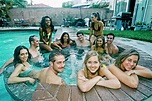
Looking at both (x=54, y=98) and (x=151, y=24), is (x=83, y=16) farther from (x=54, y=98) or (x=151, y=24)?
(x=54, y=98)

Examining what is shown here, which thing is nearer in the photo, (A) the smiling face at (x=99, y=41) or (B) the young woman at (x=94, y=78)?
(B) the young woman at (x=94, y=78)

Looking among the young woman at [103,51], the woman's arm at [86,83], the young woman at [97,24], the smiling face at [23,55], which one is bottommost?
the young woman at [103,51]

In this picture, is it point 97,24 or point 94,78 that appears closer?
point 94,78

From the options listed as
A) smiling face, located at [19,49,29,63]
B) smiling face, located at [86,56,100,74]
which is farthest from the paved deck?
smiling face, located at [19,49,29,63]

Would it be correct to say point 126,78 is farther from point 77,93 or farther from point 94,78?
point 77,93

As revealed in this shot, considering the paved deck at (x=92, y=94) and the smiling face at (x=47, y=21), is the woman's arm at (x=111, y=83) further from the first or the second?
the smiling face at (x=47, y=21)

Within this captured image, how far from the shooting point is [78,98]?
1.82m

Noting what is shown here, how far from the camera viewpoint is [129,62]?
2.20 m

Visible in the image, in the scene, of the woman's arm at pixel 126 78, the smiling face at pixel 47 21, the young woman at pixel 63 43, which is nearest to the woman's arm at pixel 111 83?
the woman's arm at pixel 126 78

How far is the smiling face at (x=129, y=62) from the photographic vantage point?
2160mm

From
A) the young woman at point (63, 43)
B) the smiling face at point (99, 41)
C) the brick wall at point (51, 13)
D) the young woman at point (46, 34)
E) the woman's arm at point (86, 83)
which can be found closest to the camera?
the woman's arm at point (86, 83)

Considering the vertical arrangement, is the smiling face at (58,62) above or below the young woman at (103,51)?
above

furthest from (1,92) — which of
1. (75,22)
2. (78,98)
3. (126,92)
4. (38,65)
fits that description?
(75,22)

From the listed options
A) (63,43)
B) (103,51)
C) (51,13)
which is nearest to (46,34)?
(63,43)
